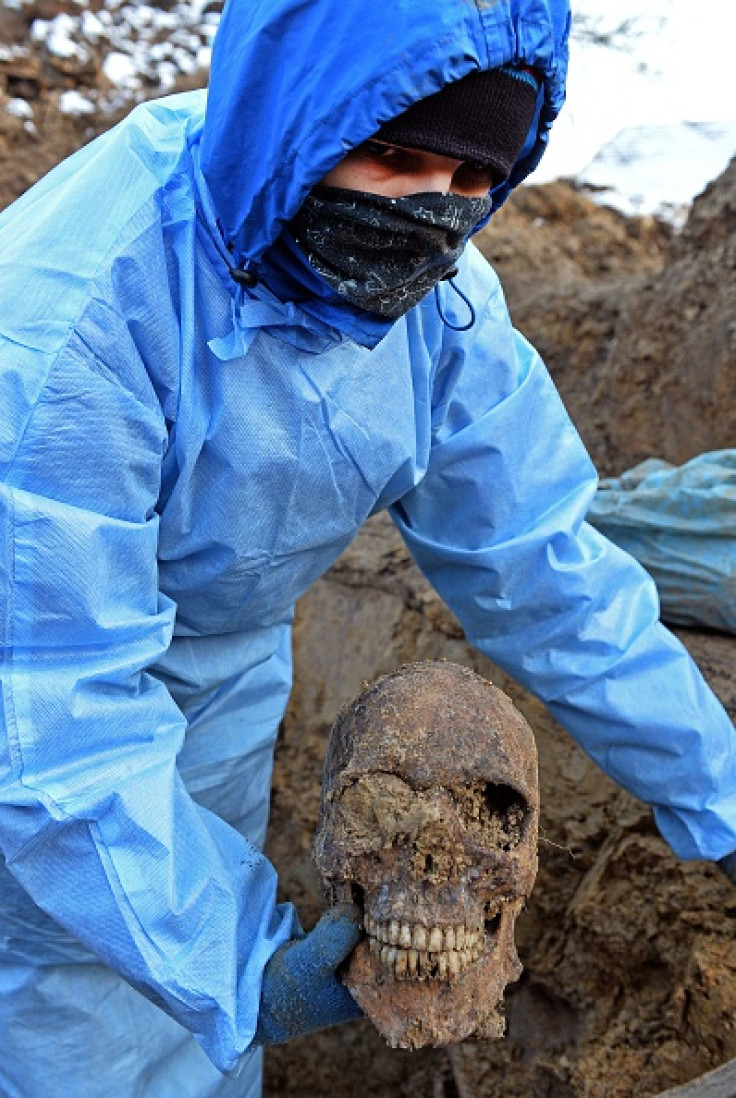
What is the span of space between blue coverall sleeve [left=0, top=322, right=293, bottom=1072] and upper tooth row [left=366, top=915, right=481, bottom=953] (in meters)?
0.20

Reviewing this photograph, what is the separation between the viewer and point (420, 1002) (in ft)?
4.76

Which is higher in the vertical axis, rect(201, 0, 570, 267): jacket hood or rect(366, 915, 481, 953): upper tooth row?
rect(201, 0, 570, 267): jacket hood

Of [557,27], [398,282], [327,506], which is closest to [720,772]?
[327,506]

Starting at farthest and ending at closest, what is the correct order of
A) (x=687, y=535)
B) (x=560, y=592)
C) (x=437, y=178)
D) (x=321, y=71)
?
1. (x=687, y=535)
2. (x=560, y=592)
3. (x=437, y=178)
4. (x=321, y=71)

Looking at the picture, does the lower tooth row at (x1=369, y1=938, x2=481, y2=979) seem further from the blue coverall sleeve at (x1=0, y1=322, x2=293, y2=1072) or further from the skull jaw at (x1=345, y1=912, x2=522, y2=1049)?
the blue coverall sleeve at (x1=0, y1=322, x2=293, y2=1072)

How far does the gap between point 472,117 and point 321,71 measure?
0.20 m

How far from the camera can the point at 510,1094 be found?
2.36 metres

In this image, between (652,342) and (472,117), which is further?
(652,342)

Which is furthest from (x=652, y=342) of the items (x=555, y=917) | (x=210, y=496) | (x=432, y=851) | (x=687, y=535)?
(x=432, y=851)

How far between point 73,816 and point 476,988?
2.03ft

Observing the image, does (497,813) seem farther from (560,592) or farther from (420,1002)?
(560,592)

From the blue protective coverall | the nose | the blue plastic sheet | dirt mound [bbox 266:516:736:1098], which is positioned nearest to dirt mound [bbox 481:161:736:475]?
the blue plastic sheet

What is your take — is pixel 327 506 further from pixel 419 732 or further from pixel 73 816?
pixel 73 816

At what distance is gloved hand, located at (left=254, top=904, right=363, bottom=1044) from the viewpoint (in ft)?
4.81
